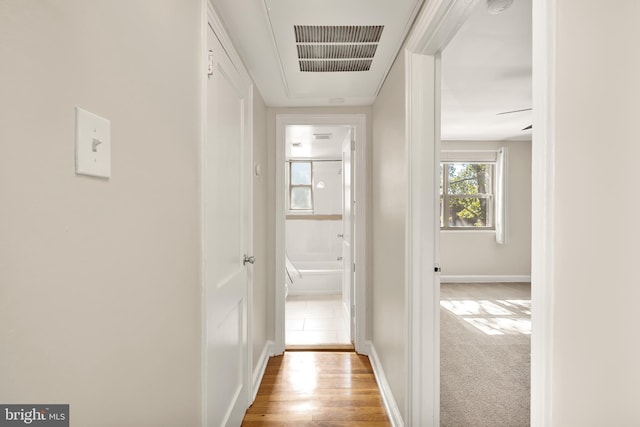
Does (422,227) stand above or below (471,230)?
above

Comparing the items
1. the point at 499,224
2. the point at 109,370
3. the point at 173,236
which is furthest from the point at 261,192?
the point at 499,224

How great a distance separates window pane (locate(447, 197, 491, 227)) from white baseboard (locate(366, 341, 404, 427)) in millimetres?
3848

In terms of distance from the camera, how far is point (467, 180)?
6.09 metres

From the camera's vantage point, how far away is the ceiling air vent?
1.78m

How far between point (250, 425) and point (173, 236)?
1514 millimetres

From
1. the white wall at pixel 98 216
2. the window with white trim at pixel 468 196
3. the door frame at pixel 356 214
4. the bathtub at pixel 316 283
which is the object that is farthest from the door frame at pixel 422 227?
the window with white trim at pixel 468 196

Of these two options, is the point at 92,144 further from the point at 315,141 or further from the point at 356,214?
the point at 315,141

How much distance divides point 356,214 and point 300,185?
3.71 meters

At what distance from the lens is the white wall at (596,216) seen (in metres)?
0.54

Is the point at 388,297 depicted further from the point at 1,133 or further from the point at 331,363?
the point at 1,133

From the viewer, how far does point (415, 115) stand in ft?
5.52

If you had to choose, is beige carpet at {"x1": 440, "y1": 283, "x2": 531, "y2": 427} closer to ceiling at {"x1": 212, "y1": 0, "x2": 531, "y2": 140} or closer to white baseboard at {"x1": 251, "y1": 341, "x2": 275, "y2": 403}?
white baseboard at {"x1": 251, "y1": 341, "x2": 275, "y2": 403}

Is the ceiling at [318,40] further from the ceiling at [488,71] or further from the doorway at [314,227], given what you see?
the doorway at [314,227]

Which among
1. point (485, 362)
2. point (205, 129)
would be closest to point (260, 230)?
point (205, 129)
